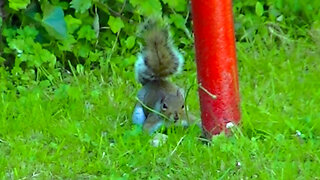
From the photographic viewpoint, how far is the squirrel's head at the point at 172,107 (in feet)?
14.9

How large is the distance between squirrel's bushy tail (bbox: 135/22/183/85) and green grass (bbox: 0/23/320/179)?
0.30 meters

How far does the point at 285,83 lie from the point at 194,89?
1.77 ft

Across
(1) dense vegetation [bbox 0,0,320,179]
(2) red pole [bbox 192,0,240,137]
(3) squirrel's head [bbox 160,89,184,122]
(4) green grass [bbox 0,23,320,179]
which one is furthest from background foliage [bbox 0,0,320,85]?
(2) red pole [bbox 192,0,240,137]

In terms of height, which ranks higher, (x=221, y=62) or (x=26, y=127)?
(x=221, y=62)

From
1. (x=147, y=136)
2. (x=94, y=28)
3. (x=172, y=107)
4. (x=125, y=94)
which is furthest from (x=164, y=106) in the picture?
(x=94, y=28)

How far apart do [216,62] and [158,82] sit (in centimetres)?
49

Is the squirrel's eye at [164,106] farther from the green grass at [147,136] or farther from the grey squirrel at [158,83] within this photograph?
the green grass at [147,136]

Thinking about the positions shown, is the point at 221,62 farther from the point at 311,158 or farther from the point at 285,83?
the point at 285,83

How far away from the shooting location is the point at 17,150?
455 cm

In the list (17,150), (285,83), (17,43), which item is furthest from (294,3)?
(17,150)

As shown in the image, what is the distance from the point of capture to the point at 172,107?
4539 mm

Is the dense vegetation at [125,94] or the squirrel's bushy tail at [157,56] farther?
the squirrel's bushy tail at [157,56]

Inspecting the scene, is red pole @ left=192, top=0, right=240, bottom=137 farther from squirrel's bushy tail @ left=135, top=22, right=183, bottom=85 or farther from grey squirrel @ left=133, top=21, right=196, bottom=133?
squirrel's bushy tail @ left=135, top=22, right=183, bottom=85

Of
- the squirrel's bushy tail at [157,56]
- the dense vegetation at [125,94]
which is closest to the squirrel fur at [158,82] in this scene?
the squirrel's bushy tail at [157,56]
